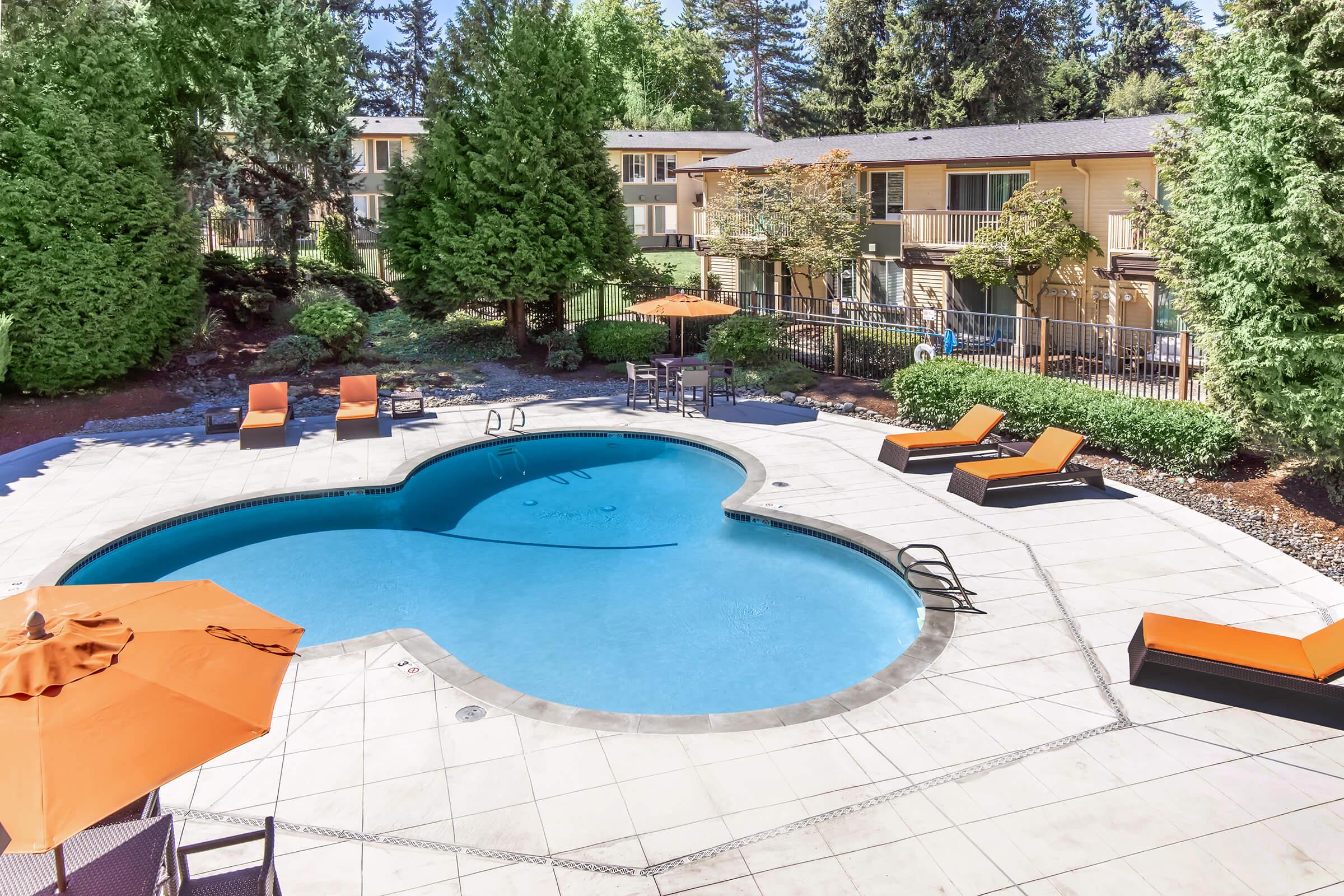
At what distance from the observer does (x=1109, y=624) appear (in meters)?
9.97

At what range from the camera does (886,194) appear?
3173 centimetres

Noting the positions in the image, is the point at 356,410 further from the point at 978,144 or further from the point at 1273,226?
the point at 978,144

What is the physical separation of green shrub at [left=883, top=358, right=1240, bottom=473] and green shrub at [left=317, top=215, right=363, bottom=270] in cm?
1920

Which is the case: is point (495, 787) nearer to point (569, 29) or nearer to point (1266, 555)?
point (1266, 555)

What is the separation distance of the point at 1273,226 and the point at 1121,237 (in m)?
13.5

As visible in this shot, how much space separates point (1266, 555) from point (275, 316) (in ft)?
77.3

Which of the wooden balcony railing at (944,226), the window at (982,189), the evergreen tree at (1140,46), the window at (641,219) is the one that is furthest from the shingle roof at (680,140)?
the evergreen tree at (1140,46)

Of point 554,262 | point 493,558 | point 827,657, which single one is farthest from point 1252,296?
point 554,262

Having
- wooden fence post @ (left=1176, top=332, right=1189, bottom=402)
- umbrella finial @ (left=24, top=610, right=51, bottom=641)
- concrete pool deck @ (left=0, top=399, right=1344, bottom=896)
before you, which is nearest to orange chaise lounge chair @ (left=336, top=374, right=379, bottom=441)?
concrete pool deck @ (left=0, top=399, right=1344, bottom=896)

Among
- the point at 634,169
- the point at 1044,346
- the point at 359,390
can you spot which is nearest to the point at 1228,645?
the point at 1044,346

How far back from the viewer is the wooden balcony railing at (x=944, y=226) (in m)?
27.9

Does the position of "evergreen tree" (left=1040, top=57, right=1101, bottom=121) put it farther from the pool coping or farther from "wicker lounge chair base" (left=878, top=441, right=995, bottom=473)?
the pool coping

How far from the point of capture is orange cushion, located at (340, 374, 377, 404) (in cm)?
1898

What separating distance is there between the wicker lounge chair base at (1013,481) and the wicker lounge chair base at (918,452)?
114 cm
